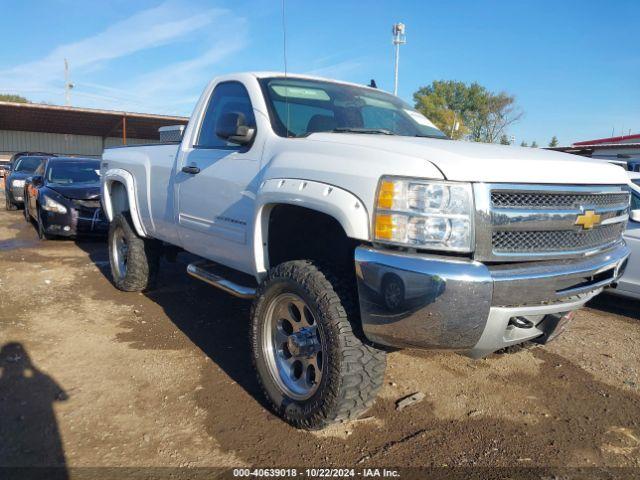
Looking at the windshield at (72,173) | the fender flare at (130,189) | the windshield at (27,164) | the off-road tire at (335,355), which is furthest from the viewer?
the windshield at (27,164)

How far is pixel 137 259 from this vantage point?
17.7 ft

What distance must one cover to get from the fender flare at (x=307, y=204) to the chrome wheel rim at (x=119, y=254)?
2.98 metres

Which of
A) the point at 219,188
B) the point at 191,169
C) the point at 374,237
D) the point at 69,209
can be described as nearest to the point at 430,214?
the point at 374,237

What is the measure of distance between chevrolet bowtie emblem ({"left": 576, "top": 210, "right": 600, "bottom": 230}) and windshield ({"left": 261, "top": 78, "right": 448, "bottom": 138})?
135 centimetres

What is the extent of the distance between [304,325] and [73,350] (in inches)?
84.5

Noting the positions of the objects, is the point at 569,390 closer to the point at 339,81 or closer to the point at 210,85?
the point at 339,81

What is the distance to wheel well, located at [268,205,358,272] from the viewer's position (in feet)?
10.1

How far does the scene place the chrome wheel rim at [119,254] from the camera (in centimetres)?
572

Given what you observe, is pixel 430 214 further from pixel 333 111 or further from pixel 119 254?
pixel 119 254

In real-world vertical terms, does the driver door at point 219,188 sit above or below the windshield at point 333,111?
below

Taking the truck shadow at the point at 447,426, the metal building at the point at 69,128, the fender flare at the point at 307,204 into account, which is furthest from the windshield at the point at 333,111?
the metal building at the point at 69,128

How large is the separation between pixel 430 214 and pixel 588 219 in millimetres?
1029

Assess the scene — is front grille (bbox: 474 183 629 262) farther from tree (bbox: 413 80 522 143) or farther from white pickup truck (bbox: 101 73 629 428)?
tree (bbox: 413 80 522 143)

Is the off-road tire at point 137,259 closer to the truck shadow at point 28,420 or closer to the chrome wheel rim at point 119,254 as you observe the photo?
the chrome wheel rim at point 119,254
